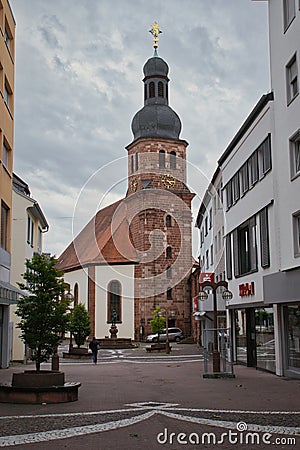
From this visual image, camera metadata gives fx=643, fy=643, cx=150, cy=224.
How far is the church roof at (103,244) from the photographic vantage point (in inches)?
2559

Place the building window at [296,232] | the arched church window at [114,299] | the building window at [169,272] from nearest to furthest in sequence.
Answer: the building window at [296,232] < the arched church window at [114,299] < the building window at [169,272]

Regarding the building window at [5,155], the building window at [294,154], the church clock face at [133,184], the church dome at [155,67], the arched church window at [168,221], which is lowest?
the building window at [294,154]

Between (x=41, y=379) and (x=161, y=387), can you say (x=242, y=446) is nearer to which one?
(x=41, y=379)

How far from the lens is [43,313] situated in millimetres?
17188

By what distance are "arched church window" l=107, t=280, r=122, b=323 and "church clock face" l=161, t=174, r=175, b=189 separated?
11.2 m

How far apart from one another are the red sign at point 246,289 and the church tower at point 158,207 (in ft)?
109

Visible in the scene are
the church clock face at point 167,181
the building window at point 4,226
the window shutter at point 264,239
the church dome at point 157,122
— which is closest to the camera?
the window shutter at point 264,239

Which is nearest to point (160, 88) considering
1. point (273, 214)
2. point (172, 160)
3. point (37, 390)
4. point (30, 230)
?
point (172, 160)

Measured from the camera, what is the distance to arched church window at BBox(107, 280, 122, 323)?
6306 centimetres

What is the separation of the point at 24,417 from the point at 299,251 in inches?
444

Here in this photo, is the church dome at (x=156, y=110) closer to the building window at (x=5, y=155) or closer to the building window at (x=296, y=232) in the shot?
the building window at (x=5, y=155)

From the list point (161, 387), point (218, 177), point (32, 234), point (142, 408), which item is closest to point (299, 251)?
point (161, 387)

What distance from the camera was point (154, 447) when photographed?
32.1 feet

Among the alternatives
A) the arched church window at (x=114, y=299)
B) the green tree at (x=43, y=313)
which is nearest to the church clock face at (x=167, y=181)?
the arched church window at (x=114, y=299)
